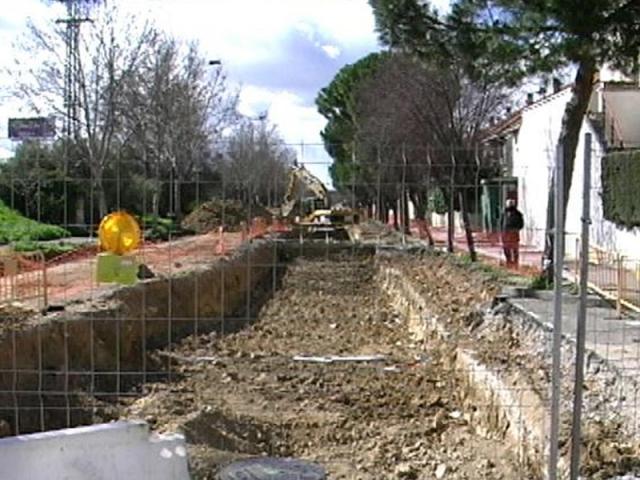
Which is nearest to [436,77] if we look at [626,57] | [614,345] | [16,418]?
[626,57]

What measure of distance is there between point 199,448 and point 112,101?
92.8 ft

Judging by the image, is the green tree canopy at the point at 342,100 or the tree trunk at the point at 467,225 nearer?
the tree trunk at the point at 467,225

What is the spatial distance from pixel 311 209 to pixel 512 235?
8.13m

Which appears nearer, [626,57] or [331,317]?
[626,57]

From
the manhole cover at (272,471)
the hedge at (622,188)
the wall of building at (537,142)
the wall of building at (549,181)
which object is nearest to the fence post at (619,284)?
the wall of building at (549,181)

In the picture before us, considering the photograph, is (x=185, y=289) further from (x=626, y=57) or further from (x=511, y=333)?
(x=626, y=57)

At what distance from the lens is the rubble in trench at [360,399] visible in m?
8.97

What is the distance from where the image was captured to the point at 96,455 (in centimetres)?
525

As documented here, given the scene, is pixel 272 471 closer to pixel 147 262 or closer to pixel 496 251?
pixel 147 262

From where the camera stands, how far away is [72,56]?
1404 inches

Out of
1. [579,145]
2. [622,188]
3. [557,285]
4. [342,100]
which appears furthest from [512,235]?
[342,100]

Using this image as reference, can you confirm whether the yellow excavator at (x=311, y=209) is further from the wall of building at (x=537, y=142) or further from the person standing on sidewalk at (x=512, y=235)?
the wall of building at (x=537, y=142)

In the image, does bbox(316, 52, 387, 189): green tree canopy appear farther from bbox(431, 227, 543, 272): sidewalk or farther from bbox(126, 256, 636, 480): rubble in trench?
bbox(126, 256, 636, 480): rubble in trench

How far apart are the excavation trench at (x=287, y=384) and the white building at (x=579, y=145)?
302 centimetres
